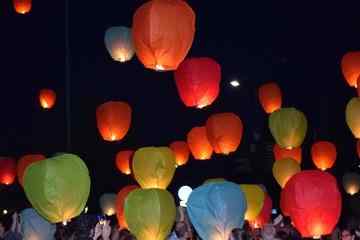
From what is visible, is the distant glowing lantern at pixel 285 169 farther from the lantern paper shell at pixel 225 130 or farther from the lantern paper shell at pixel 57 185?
the lantern paper shell at pixel 57 185

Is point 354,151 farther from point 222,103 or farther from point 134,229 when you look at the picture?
point 134,229

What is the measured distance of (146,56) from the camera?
19.8ft

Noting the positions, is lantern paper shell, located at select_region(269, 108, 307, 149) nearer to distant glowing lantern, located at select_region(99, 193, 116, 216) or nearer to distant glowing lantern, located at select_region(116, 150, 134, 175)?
distant glowing lantern, located at select_region(116, 150, 134, 175)

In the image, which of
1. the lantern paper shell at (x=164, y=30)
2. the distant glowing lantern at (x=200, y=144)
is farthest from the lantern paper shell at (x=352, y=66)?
the lantern paper shell at (x=164, y=30)

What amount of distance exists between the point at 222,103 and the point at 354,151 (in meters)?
5.38

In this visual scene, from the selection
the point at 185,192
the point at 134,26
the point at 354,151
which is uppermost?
the point at 134,26

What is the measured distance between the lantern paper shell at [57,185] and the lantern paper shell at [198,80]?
7.63 ft

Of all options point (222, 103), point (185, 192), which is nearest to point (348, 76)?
point (185, 192)

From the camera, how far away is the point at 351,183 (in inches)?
598

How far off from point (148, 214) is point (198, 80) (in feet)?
5.78

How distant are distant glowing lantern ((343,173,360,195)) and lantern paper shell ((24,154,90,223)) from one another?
33.9 ft

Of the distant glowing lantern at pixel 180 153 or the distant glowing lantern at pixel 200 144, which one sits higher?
the distant glowing lantern at pixel 200 144

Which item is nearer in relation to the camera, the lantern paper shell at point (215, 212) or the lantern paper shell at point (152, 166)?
the lantern paper shell at point (215, 212)

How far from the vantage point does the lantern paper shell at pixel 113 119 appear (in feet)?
33.2
